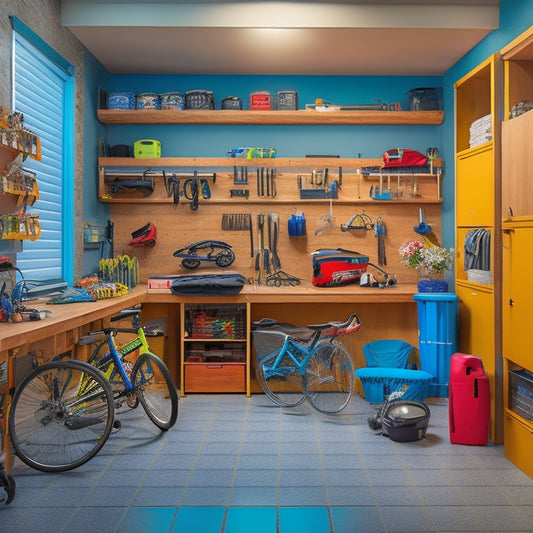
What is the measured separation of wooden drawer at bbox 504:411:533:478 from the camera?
3223 millimetres

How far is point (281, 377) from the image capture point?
183 inches

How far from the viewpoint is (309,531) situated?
260 cm

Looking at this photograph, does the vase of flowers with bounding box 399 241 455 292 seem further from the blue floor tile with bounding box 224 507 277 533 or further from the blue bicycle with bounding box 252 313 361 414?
the blue floor tile with bounding box 224 507 277 533

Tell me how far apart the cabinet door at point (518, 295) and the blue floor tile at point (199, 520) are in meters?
1.88

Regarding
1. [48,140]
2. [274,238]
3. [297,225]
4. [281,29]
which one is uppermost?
[281,29]

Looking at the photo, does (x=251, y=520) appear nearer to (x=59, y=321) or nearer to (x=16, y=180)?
(x=59, y=321)

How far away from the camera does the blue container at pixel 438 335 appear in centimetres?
439

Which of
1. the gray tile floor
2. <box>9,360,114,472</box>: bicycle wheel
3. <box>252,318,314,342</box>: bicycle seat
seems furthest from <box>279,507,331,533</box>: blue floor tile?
<box>252,318,314,342</box>: bicycle seat

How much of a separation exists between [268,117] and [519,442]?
355 cm

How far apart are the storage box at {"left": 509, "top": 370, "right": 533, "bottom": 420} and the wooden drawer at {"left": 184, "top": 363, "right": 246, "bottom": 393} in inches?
87.3

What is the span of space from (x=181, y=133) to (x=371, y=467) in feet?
12.1

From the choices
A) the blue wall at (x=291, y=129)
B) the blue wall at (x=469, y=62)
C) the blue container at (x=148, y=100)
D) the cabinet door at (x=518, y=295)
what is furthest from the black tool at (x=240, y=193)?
the cabinet door at (x=518, y=295)

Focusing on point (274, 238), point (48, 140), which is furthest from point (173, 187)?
point (48, 140)

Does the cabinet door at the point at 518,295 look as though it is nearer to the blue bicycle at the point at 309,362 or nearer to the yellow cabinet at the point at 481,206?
the yellow cabinet at the point at 481,206
